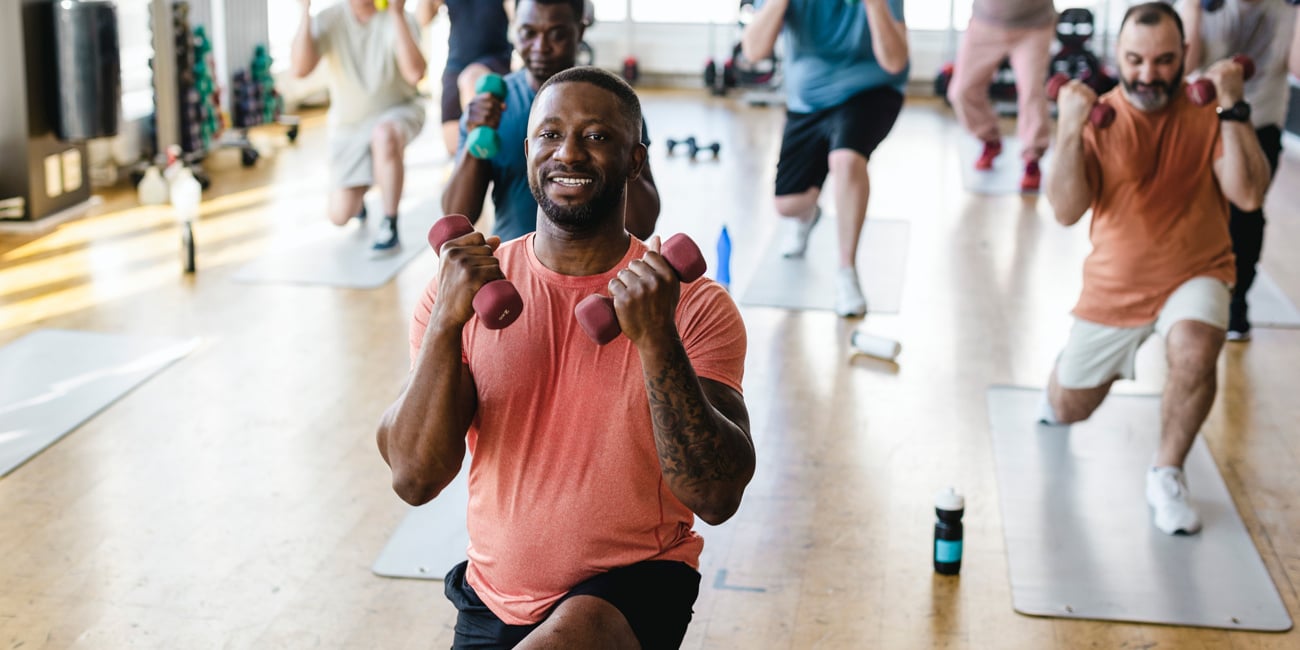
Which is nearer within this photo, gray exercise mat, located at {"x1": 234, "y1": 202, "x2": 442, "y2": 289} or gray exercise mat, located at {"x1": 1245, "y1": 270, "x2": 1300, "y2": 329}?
gray exercise mat, located at {"x1": 1245, "y1": 270, "x2": 1300, "y2": 329}

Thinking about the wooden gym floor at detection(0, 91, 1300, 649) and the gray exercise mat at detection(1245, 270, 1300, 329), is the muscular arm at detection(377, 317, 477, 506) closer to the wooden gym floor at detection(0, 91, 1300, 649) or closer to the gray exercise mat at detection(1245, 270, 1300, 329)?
the wooden gym floor at detection(0, 91, 1300, 649)

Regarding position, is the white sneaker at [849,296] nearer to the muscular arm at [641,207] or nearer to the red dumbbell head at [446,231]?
the muscular arm at [641,207]

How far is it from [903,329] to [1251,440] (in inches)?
49.9

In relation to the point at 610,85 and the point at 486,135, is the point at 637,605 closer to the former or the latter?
the point at 610,85

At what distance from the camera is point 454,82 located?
571cm

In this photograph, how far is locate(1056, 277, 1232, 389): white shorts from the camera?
3.32m

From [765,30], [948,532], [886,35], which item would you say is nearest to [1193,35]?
[886,35]

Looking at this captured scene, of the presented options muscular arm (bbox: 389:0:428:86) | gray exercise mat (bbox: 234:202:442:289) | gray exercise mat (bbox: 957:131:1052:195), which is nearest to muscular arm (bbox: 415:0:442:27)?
muscular arm (bbox: 389:0:428:86)

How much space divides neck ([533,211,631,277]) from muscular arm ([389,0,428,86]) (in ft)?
12.0

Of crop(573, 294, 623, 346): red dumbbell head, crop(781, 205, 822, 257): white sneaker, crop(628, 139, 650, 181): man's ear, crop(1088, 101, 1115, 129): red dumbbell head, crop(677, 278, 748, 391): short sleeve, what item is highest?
crop(628, 139, 650, 181): man's ear

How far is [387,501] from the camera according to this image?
11.3 ft

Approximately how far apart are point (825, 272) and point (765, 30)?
1.06 meters

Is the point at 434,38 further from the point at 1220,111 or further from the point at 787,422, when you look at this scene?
the point at 1220,111

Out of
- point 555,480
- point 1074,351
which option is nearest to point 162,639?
point 555,480
